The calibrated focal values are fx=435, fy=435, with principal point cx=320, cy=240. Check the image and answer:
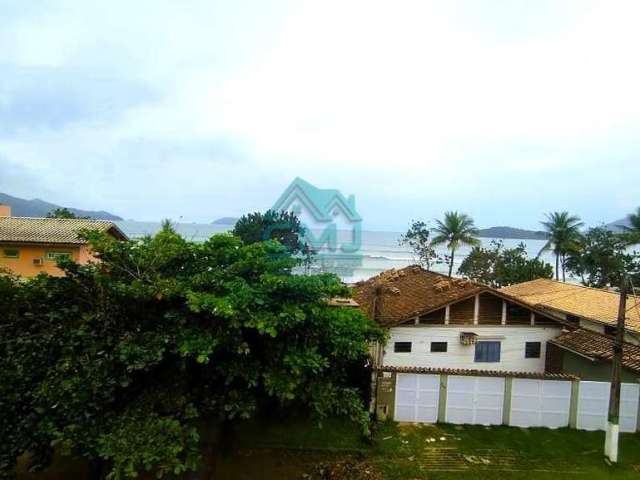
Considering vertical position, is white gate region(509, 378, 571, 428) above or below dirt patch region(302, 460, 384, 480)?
above

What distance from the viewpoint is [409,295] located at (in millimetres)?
17188

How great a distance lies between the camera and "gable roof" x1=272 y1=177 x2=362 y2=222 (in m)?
36.4

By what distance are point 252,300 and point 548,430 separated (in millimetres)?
8972

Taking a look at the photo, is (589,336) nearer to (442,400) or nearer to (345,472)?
(442,400)

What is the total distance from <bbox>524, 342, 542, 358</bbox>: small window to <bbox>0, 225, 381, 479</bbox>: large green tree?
30.3ft

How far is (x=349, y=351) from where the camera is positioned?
8.37 m

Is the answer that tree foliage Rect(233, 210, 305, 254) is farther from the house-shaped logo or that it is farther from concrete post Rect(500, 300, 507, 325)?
concrete post Rect(500, 300, 507, 325)

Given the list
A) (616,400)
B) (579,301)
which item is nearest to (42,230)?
(616,400)

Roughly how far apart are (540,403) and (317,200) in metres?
28.5

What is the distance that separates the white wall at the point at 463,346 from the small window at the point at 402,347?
10 cm

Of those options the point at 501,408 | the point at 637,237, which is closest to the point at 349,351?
the point at 501,408

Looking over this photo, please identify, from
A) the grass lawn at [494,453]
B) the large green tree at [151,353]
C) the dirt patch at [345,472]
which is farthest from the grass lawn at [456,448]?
the large green tree at [151,353]

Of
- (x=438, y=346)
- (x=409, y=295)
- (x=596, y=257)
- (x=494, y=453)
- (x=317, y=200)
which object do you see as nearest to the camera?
(x=494, y=453)

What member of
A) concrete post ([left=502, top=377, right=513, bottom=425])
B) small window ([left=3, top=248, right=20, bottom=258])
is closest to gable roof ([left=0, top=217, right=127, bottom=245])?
small window ([left=3, top=248, right=20, bottom=258])
